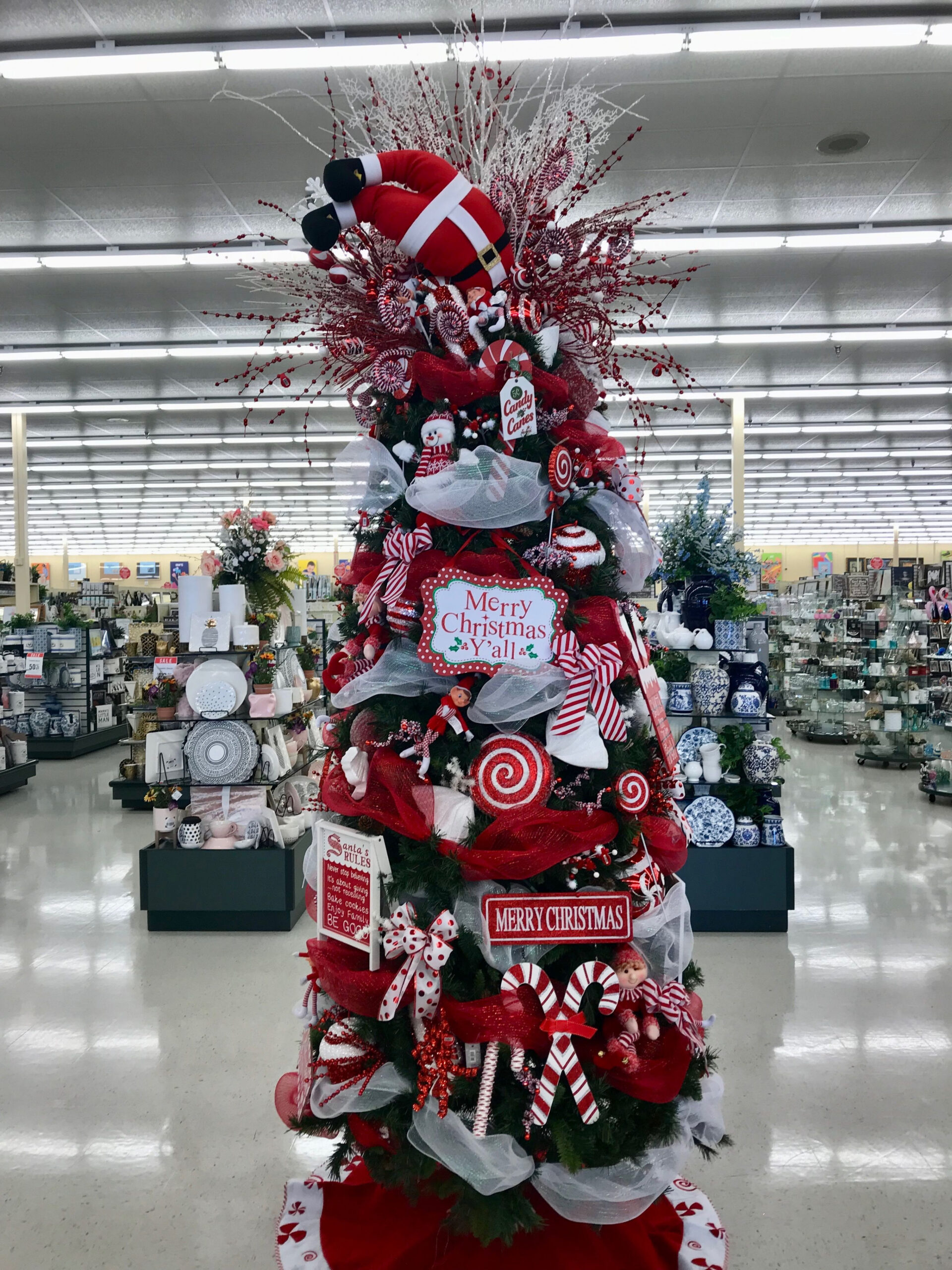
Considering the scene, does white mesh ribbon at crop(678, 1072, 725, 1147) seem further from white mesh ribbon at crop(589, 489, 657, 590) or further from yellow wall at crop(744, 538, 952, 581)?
yellow wall at crop(744, 538, 952, 581)

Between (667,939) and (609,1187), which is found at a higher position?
(667,939)

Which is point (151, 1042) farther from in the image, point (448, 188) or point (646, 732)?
point (448, 188)

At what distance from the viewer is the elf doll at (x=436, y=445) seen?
1.97 m

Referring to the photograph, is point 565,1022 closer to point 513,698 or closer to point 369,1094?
point 369,1094

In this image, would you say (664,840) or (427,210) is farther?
(664,840)

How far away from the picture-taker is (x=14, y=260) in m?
7.03

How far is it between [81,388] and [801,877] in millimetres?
10446

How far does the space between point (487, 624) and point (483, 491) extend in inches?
11.3

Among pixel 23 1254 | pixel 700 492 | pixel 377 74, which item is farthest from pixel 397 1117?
pixel 377 74

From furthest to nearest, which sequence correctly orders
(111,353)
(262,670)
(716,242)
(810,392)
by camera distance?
(810,392), (111,353), (716,242), (262,670)

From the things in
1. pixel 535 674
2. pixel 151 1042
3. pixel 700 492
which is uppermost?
pixel 700 492

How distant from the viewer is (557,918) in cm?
181

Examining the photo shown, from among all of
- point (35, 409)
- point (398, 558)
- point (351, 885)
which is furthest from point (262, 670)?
point (35, 409)

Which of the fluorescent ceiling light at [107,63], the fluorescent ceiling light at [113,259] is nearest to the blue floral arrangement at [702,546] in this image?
the fluorescent ceiling light at [107,63]
